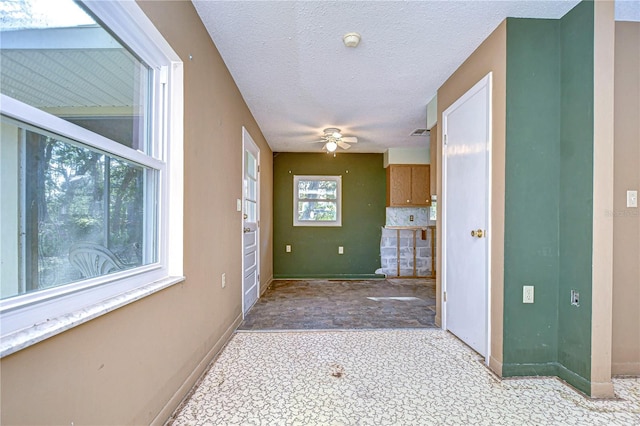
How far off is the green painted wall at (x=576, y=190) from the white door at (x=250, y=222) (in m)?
2.74

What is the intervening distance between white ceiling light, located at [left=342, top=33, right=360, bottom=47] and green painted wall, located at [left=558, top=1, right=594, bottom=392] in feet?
4.40

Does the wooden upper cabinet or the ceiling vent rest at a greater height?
the ceiling vent

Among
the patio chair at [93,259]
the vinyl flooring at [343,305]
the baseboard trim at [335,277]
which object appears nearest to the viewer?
the patio chair at [93,259]

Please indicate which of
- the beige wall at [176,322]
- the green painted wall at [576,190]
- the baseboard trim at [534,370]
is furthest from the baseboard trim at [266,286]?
the green painted wall at [576,190]

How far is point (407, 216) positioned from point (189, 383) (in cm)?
463

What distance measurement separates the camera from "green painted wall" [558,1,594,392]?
1.73 metres

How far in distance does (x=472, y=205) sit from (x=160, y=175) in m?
2.17

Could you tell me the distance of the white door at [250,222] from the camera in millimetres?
3275

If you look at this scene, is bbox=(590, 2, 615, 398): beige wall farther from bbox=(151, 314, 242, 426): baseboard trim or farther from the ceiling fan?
the ceiling fan

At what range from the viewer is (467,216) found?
7.64 feet

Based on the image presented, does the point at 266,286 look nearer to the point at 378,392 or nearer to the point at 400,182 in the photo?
the point at 400,182

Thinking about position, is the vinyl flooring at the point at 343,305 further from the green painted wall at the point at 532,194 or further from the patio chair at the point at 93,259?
the patio chair at the point at 93,259

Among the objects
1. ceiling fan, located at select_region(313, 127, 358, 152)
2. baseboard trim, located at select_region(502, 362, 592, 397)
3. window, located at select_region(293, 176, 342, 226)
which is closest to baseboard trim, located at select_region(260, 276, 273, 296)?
window, located at select_region(293, 176, 342, 226)

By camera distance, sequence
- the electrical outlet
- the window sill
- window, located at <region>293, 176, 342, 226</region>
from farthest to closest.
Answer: window, located at <region>293, 176, 342, 226</region> → the electrical outlet → the window sill
